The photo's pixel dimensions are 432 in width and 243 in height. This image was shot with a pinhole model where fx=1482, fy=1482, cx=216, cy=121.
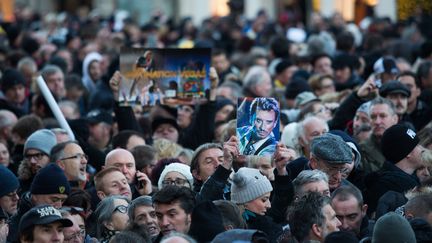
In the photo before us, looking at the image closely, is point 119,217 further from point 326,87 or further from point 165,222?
point 326,87

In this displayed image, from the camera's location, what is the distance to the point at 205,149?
12.9 m

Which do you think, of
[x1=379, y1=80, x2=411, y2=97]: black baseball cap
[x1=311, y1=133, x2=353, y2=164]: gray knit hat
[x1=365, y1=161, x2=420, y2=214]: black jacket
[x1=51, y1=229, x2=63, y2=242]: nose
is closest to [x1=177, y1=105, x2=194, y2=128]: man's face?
[x1=379, y1=80, x2=411, y2=97]: black baseball cap

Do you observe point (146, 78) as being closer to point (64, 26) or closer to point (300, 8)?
point (64, 26)

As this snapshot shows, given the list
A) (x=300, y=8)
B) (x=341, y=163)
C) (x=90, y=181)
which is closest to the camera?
(x=341, y=163)

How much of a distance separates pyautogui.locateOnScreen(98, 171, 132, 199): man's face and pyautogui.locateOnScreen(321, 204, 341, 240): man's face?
2.73 metres

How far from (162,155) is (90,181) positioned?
31.2 inches

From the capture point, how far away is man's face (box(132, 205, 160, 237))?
1136 centimetres

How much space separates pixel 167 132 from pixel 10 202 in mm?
4092

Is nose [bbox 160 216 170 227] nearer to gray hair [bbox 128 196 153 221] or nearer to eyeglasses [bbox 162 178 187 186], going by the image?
gray hair [bbox 128 196 153 221]

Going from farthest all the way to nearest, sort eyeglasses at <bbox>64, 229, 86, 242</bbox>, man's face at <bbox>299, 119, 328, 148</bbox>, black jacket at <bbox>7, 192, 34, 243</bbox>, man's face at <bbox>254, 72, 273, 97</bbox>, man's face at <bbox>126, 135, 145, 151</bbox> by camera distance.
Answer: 1. man's face at <bbox>254, 72, 273, 97</bbox>
2. man's face at <bbox>126, 135, 145, 151</bbox>
3. man's face at <bbox>299, 119, 328, 148</bbox>
4. black jacket at <bbox>7, 192, 34, 243</bbox>
5. eyeglasses at <bbox>64, 229, 86, 242</bbox>

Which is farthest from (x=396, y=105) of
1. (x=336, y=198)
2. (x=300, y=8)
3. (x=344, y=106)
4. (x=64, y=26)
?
(x=300, y=8)

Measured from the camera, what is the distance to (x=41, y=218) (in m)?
10.6

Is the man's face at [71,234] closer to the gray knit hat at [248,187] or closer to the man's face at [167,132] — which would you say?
the gray knit hat at [248,187]

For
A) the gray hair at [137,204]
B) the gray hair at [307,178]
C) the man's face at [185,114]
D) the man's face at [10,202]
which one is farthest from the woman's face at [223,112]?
the gray hair at [137,204]
